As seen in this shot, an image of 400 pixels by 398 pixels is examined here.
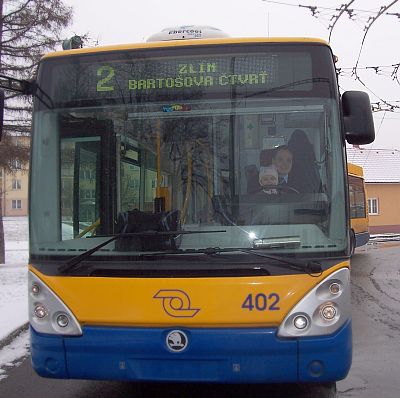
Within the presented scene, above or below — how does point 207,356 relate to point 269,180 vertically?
below

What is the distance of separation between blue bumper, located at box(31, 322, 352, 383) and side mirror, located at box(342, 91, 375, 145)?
55.1 inches

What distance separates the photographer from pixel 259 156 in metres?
4.13

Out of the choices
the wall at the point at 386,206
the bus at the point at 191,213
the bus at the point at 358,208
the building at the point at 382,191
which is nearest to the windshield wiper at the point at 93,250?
the bus at the point at 191,213

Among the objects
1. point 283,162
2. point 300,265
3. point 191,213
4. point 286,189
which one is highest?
point 283,162

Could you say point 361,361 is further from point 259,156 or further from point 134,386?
point 259,156

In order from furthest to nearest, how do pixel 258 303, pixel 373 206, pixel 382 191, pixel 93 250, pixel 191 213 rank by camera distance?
pixel 382 191 < pixel 373 206 < pixel 191 213 < pixel 93 250 < pixel 258 303

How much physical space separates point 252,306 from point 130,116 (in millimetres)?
1673

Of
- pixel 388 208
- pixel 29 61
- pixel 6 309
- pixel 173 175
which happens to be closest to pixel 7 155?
pixel 29 61

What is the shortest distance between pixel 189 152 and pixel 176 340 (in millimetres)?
1358

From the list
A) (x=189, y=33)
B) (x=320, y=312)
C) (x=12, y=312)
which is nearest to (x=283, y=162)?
(x=320, y=312)

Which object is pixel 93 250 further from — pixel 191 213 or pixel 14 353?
pixel 14 353

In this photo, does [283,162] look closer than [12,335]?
Yes

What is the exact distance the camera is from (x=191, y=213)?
4.08 meters

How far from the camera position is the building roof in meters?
45.5
